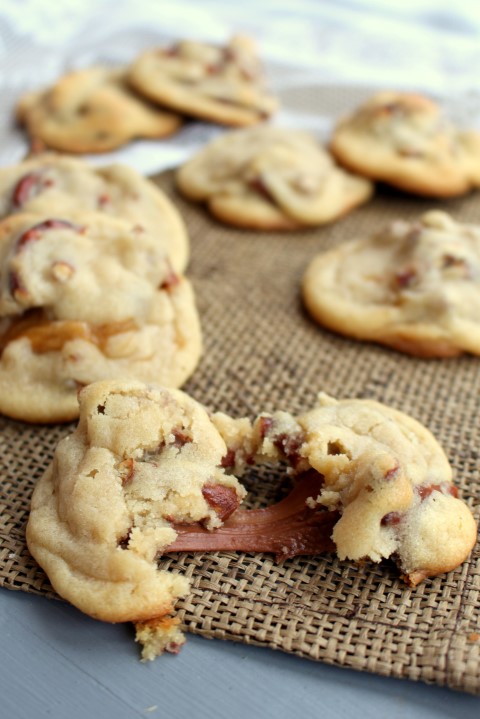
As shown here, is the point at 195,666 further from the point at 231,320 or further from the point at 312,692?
the point at 231,320

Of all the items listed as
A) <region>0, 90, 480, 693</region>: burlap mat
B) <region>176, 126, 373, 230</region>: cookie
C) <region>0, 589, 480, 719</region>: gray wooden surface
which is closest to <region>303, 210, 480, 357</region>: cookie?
<region>0, 90, 480, 693</region>: burlap mat

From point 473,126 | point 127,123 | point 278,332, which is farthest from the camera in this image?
point 473,126

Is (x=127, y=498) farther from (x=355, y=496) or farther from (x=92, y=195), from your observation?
(x=92, y=195)

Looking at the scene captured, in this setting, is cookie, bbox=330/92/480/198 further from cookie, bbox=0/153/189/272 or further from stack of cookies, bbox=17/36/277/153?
cookie, bbox=0/153/189/272

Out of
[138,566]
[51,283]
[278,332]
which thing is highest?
[51,283]

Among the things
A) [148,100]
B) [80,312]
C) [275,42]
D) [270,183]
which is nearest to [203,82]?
[148,100]

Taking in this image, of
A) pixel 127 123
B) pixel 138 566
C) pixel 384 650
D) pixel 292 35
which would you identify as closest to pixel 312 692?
pixel 384 650
